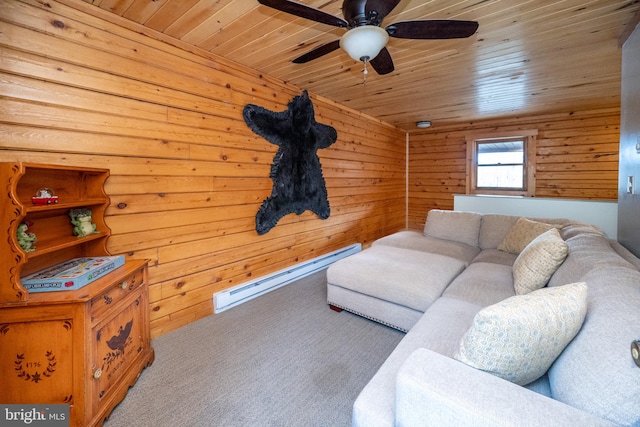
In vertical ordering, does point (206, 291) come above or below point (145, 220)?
below

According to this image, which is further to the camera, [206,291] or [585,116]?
[585,116]

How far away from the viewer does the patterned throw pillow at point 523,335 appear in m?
0.94

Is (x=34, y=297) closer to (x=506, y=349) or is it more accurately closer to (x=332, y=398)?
(x=332, y=398)

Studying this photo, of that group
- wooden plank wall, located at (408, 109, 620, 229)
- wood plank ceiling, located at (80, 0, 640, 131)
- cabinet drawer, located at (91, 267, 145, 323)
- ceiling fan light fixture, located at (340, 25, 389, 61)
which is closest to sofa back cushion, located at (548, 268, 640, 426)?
ceiling fan light fixture, located at (340, 25, 389, 61)

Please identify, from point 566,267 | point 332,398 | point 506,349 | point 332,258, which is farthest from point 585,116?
point 332,398

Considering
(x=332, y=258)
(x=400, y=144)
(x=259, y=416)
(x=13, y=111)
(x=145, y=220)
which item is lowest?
(x=259, y=416)

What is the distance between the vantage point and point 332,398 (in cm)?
158

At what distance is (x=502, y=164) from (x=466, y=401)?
5.48 meters

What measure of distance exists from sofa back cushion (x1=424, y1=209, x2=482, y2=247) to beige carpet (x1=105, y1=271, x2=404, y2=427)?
67.1 inches

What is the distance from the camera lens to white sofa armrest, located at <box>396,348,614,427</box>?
767 mm

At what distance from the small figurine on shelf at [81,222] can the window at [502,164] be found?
18.8ft

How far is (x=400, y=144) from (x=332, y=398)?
16.9 ft

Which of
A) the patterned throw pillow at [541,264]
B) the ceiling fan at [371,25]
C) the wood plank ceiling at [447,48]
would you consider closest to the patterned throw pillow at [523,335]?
the patterned throw pillow at [541,264]

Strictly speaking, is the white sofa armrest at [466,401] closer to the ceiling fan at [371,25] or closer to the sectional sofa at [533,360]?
the sectional sofa at [533,360]
